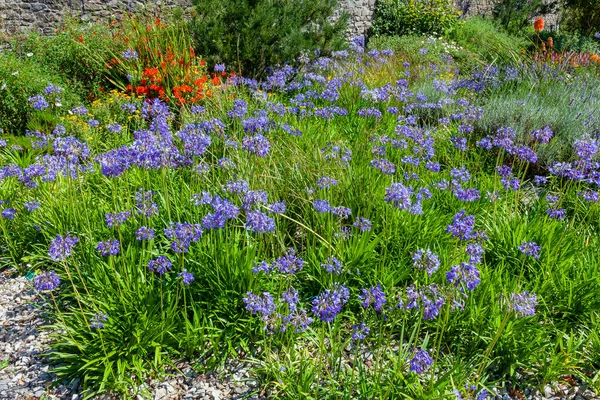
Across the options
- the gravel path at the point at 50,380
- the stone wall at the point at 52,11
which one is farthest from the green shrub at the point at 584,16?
the gravel path at the point at 50,380

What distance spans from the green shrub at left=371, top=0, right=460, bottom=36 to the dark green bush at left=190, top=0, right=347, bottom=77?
801cm

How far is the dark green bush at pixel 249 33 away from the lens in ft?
25.5

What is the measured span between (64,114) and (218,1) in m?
2.94

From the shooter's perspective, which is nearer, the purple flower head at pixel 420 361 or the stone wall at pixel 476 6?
the purple flower head at pixel 420 361

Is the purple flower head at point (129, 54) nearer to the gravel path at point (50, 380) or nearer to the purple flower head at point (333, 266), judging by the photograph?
the gravel path at point (50, 380)

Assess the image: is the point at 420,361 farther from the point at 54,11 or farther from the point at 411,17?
the point at 411,17

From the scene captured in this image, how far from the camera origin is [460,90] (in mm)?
7145

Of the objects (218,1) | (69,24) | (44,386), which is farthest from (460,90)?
(69,24)

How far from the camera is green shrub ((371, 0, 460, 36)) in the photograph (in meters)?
15.3

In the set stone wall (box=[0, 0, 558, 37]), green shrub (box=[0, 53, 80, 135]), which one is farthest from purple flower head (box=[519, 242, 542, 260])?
stone wall (box=[0, 0, 558, 37])

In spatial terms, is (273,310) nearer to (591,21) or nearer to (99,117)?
(99,117)

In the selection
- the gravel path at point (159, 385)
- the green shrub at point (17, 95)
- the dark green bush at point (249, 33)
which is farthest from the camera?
the dark green bush at point (249, 33)

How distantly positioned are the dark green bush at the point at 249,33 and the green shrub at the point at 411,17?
801 centimetres

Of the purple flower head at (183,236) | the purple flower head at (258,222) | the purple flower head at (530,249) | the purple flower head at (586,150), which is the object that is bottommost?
the purple flower head at (530,249)
